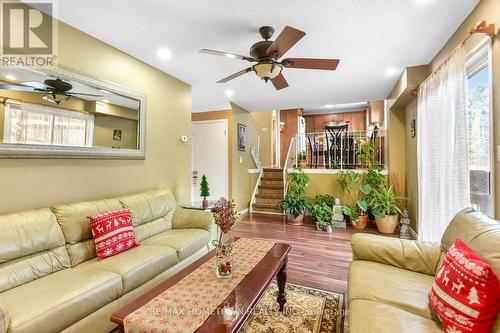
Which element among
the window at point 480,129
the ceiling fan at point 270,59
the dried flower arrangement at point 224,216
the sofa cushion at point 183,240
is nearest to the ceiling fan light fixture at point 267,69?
the ceiling fan at point 270,59

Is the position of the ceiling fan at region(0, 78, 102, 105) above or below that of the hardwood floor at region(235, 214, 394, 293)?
above

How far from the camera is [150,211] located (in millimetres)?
2789

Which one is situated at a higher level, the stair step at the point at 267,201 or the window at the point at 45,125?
the window at the point at 45,125

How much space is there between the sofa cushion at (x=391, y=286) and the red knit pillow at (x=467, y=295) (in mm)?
125

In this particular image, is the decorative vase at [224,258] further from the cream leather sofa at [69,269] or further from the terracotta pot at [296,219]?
the terracotta pot at [296,219]

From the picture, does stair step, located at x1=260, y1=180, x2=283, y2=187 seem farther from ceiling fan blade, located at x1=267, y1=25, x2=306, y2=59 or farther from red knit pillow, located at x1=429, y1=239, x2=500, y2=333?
red knit pillow, located at x1=429, y1=239, x2=500, y2=333

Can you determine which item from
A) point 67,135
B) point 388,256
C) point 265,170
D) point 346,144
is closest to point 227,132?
point 265,170

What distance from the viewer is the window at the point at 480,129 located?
1.89 metres

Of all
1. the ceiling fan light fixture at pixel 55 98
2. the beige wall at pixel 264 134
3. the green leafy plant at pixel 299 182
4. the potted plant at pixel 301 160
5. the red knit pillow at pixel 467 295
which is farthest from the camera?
the beige wall at pixel 264 134

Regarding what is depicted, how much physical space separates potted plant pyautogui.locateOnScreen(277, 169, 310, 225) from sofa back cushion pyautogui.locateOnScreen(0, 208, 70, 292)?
3705 millimetres

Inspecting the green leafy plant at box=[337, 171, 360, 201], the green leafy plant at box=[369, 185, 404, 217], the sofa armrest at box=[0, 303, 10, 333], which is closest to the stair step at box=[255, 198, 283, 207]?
the green leafy plant at box=[337, 171, 360, 201]

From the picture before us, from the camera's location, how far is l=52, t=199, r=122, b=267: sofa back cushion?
2.00 metres

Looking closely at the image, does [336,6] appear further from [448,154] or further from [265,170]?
[265,170]

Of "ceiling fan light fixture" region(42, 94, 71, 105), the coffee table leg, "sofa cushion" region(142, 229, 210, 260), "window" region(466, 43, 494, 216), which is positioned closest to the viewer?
"window" region(466, 43, 494, 216)
